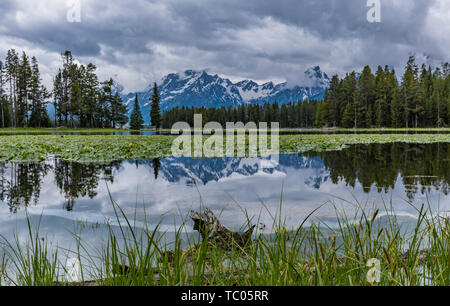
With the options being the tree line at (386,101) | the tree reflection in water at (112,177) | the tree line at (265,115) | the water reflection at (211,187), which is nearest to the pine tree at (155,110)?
the tree line at (265,115)

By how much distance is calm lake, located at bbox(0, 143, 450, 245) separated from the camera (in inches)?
142

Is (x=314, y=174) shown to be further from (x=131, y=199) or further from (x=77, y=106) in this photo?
(x=77, y=106)

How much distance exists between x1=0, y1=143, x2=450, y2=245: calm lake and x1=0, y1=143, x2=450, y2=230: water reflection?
0.01m

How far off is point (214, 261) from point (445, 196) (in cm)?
452

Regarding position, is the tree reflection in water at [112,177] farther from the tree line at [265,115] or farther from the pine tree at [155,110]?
the tree line at [265,115]

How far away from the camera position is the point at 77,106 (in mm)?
54906

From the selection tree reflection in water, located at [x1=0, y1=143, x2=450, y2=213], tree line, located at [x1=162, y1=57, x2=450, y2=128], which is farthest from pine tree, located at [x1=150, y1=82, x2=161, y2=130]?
tree reflection in water, located at [x1=0, y1=143, x2=450, y2=213]

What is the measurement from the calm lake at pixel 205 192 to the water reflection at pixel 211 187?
0.01 meters

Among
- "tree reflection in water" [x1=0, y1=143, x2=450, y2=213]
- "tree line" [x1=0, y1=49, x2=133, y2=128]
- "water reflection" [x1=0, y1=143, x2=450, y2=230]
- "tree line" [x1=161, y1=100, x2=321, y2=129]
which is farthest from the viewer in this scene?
"tree line" [x1=161, y1=100, x2=321, y2=129]

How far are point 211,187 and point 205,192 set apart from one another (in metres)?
0.47

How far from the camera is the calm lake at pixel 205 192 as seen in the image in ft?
11.9

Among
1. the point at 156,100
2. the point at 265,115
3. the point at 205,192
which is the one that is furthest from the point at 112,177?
the point at 265,115

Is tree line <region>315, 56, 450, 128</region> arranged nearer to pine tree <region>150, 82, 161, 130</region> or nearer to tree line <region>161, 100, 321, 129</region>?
tree line <region>161, 100, 321, 129</region>
